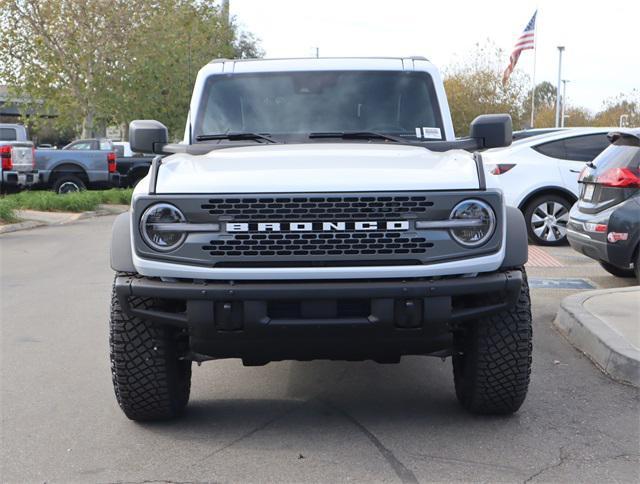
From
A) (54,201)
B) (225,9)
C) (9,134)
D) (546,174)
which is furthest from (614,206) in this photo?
(225,9)

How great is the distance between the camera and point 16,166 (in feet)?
65.9

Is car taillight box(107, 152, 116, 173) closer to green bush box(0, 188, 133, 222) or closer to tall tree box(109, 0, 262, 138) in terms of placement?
green bush box(0, 188, 133, 222)

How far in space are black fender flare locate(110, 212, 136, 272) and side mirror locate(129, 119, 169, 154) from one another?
122 centimetres

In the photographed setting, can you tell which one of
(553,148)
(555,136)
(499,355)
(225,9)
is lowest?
(499,355)

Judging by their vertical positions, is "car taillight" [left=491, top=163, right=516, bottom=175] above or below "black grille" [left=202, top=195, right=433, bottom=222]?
below

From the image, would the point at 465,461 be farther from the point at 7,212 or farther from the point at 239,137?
the point at 7,212

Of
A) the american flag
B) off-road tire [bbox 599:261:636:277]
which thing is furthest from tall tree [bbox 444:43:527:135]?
off-road tire [bbox 599:261:636:277]

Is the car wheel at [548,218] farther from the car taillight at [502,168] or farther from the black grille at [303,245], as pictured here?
the black grille at [303,245]

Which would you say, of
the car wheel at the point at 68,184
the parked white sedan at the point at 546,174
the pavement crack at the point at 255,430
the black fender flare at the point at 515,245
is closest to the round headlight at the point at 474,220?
the black fender flare at the point at 515,245

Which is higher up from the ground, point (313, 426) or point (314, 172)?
point (314, 172)

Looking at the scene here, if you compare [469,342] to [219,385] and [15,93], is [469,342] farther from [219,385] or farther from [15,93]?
[15,93]

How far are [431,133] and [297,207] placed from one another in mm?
1876

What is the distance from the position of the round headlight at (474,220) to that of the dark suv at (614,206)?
15.1ft

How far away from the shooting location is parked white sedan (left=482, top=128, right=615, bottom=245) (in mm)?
13250
